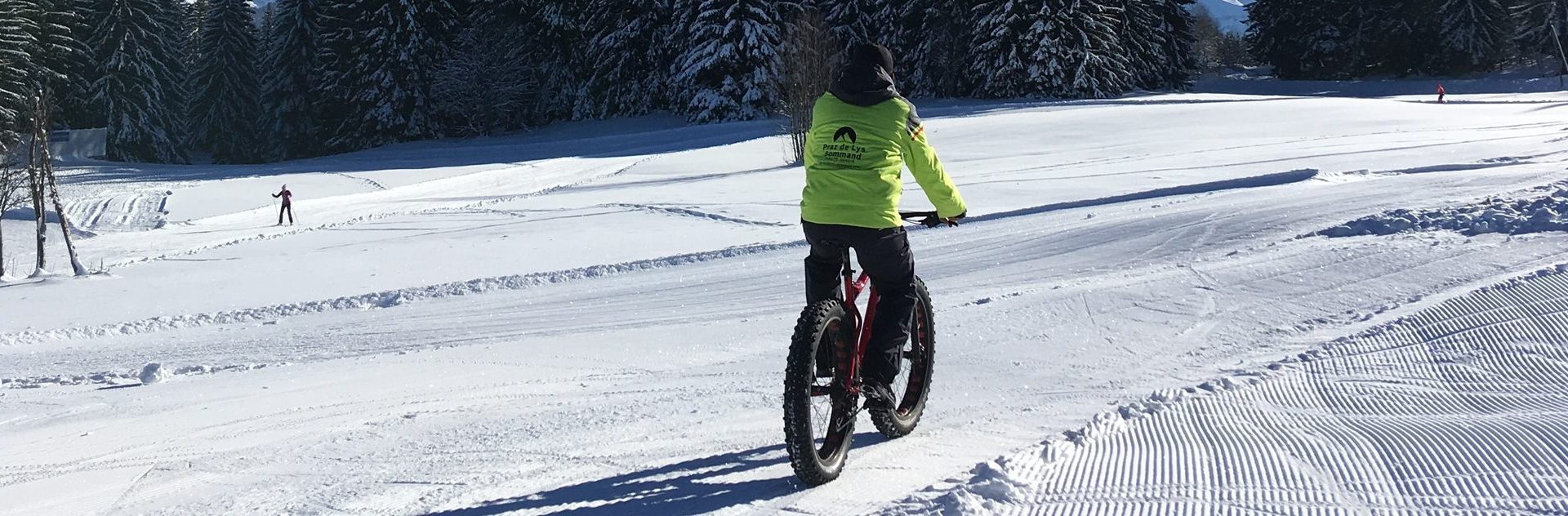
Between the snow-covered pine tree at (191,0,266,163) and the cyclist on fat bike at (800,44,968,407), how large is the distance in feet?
200

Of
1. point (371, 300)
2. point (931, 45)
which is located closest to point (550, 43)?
point (931, 45)

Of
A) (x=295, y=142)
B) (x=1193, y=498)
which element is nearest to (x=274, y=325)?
(x=1193, y=498)

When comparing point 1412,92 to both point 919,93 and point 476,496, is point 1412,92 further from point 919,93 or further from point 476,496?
point 476,496

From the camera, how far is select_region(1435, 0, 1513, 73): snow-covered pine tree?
5181cm

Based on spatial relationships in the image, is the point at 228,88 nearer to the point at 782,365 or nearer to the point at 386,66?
the point at 386,66

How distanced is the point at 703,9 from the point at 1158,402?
41.1 m

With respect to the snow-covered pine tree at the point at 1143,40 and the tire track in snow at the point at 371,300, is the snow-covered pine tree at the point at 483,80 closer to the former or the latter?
the snow-covered pine tree at the point at 1143,40

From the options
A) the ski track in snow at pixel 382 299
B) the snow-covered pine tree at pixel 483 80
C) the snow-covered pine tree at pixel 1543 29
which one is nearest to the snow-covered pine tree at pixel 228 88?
the snow-covered pine tree at pixel 483 80

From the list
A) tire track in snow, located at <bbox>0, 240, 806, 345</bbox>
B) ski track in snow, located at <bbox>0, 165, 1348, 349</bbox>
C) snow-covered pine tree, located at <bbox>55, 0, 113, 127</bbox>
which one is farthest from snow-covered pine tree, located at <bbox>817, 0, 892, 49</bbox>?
snow-covered pine tree, located at <bbox>55, 0, 113, 127</bbox>

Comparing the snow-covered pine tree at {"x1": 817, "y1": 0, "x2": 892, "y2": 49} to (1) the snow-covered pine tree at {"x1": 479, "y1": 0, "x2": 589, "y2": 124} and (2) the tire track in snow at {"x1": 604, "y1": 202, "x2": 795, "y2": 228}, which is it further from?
(2) the tire track in snow at {"x1": 604, "y1": 202, "x2": 795, "y2": 228}

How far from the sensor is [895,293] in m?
4.20

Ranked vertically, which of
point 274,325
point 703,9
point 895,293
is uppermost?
point 703,9

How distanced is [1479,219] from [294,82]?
59.3m

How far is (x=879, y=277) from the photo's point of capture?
13.7 ft
